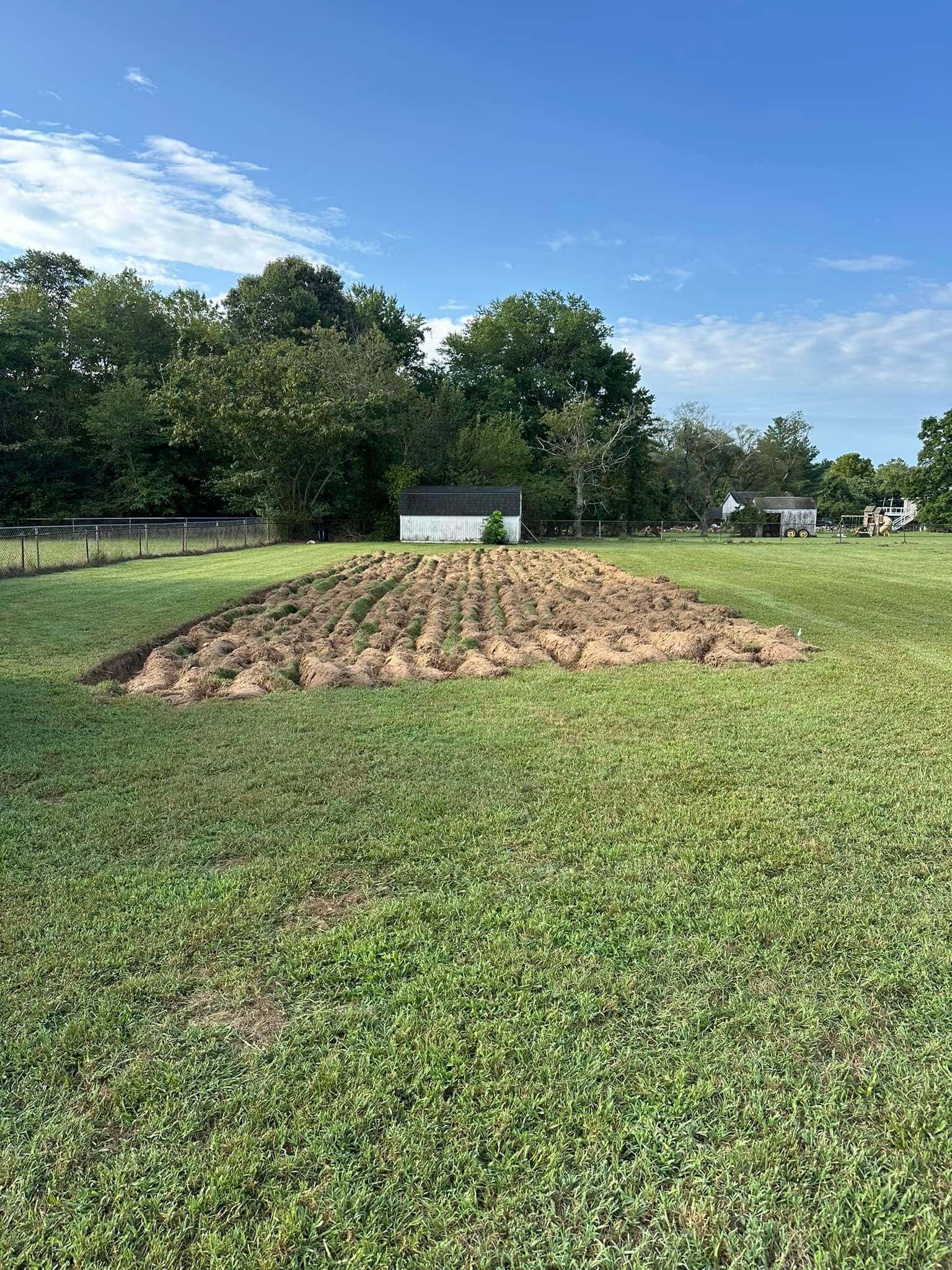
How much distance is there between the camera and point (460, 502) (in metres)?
33.2

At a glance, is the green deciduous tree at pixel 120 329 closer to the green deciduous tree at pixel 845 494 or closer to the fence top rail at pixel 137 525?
the fence top rail at pixel 137 525

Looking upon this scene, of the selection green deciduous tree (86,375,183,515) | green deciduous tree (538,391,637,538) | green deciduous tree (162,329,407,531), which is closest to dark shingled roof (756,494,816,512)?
green deciduous tree (538,391,637,538)

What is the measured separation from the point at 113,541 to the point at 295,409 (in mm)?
11672

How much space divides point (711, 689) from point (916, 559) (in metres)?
21.8

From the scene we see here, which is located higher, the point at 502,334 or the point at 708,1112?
the point at 502,334

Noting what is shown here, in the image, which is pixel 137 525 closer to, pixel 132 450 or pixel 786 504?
pixel 132 450

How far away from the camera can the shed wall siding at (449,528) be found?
3281 cm

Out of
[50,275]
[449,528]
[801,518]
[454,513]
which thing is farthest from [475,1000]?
[801,518]

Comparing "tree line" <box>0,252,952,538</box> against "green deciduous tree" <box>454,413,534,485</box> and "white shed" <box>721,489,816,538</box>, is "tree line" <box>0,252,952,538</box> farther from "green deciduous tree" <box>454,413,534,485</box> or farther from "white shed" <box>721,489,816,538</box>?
"white shed" <box>721,489,816,538</box>

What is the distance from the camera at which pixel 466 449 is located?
3966cm

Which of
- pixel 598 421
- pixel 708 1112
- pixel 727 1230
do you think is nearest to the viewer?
pixel 727 1230

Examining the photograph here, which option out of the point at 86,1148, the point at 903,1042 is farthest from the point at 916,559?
the point at 86,1148

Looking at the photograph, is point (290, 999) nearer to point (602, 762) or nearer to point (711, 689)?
point (602, 762)

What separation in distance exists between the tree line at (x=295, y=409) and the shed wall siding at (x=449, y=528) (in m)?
2.16
